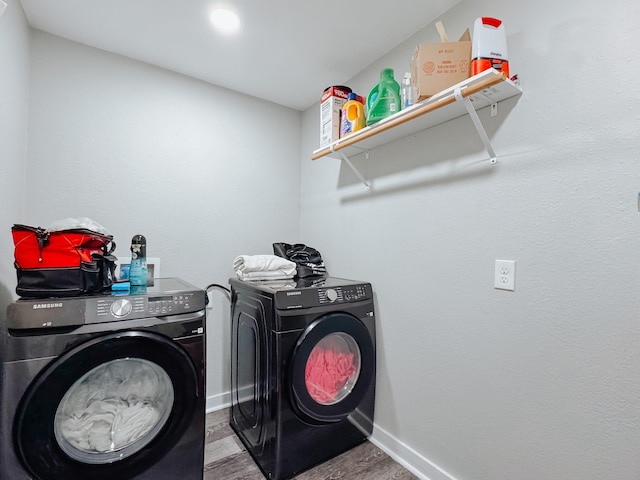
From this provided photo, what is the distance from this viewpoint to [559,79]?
115cm

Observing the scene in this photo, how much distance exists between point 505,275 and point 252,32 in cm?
177

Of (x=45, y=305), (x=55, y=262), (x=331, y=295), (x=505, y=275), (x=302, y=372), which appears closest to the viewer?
(x=45, y=305)

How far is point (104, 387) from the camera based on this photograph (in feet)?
4.04

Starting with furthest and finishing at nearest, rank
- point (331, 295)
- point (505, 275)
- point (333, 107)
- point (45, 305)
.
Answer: point (333, 107)
point (331, 295)
point (505, 275)
point (45, 305)

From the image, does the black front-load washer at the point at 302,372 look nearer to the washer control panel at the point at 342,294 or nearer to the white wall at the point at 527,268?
the washer control panel at the point at 342,294

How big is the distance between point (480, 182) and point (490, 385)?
0.89 m

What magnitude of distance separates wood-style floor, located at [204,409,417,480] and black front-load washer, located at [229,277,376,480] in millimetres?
42

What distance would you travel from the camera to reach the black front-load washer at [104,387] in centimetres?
103

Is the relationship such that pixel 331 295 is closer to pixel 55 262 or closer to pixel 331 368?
pixel 331 368

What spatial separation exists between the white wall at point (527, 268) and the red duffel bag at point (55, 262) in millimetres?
1451

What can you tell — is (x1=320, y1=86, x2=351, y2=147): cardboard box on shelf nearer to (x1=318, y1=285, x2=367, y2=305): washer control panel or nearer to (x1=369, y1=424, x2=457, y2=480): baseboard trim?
(x1=318, y1=285, x2=367, y2=305): washer control panel

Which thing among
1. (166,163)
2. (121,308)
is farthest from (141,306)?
(166,163)

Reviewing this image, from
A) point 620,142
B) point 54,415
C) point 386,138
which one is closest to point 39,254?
point 54,415

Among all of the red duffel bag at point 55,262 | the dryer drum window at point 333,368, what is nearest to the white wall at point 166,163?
the red duffel bag at point 55,262
